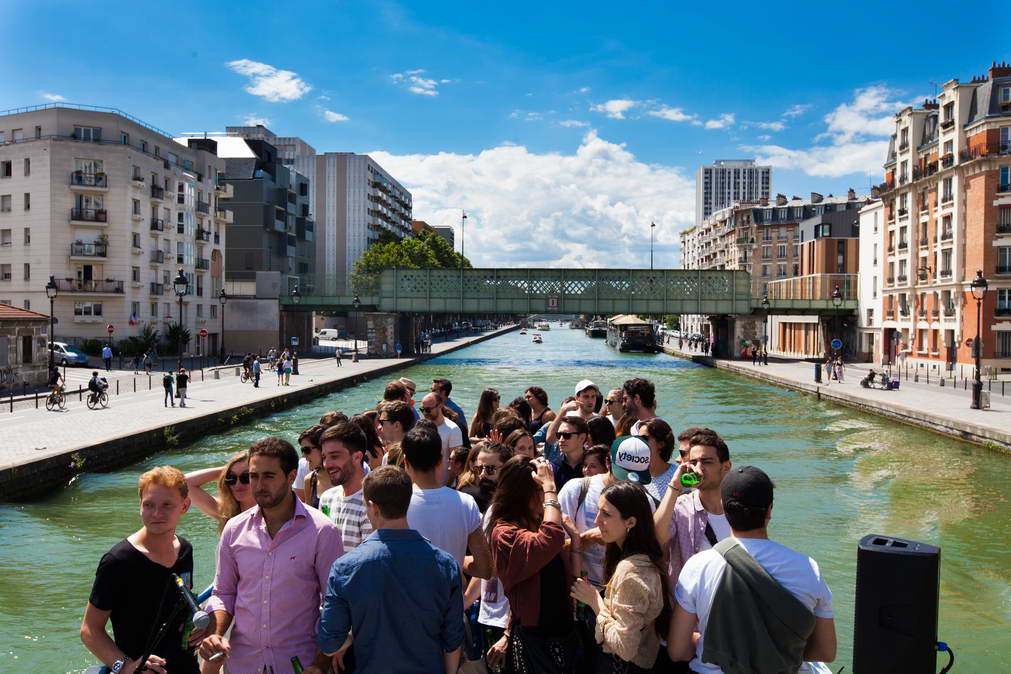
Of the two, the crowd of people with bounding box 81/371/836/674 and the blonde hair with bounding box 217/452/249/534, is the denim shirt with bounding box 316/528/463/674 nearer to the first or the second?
the crowd of people with bounding box 81/371/836/674

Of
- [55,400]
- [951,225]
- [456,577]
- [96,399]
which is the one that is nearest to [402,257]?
[951,225]

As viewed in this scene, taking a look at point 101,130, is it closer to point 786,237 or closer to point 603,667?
point 603,667

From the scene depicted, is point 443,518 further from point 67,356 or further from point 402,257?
point 402,257

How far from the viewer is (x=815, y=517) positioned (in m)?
13.9

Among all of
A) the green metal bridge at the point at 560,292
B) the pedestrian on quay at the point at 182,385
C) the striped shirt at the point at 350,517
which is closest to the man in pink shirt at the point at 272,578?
the striped shirt at the point at 350,517

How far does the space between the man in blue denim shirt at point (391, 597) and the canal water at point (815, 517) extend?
5.61 meters

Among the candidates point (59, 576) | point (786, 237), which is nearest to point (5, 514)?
point (59, 576)

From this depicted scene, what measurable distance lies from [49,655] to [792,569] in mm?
7880

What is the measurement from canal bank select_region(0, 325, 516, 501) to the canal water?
1.49ft

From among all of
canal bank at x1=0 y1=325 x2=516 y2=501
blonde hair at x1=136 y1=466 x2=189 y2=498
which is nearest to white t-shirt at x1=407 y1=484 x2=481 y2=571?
blonde hair at x1=136 y1=466 x2=189 y2=498

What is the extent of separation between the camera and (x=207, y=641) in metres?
3.82

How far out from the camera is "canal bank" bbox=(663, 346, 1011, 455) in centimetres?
2139

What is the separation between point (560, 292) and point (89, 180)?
35.3 meters

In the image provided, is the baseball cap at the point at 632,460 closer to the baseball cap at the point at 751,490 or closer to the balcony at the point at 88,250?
the baseball cap at the point at 751,490
